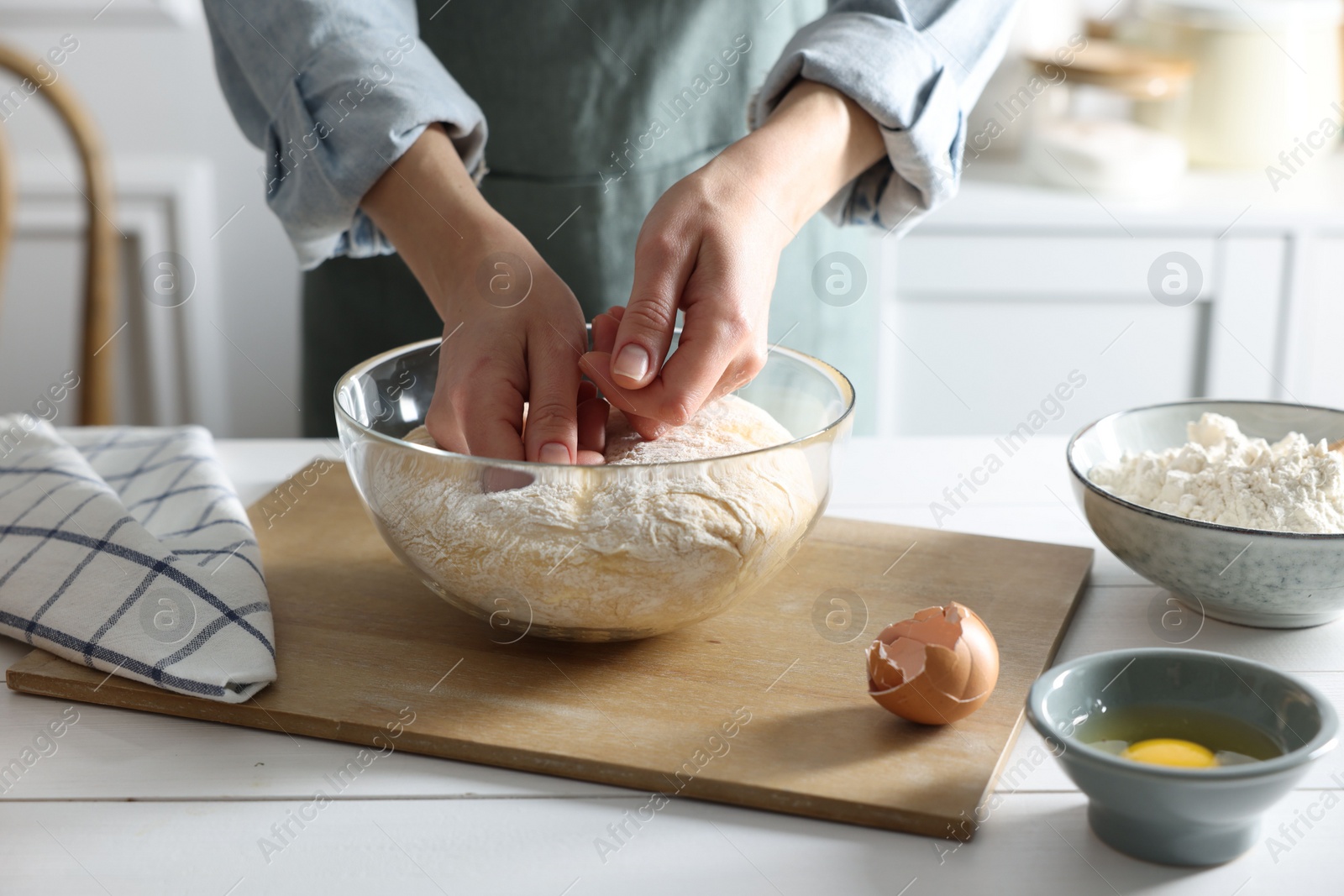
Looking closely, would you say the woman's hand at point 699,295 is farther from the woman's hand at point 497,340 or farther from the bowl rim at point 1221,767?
the bowl rim at point 1221,767

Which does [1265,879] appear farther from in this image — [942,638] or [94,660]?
[94,660]

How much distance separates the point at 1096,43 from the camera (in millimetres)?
1960

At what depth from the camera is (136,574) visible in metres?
0.71

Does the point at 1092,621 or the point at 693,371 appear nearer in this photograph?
the point at 693,371

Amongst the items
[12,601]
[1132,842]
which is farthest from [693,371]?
[12,601]

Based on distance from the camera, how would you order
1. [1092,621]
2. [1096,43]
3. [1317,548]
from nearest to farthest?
[1317,548] < [1092,621] < [1096,43]

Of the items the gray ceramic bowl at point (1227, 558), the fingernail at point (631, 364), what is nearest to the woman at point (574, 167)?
the fingernail at point (631, 364)

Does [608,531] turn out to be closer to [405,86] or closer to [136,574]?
[136,574]

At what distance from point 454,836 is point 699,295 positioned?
12.8 inches

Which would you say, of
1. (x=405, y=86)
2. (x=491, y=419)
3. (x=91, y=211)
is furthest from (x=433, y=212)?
(x=91, y=211)

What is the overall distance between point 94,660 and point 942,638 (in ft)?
1.58

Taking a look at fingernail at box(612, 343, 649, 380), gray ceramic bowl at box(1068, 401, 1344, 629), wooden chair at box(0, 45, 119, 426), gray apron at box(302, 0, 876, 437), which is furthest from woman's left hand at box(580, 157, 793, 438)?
wooden chair at box(0, 45, 119, 426)

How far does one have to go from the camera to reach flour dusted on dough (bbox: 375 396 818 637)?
60 centimetres

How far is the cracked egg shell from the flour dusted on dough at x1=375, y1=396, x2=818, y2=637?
9 centimetres
